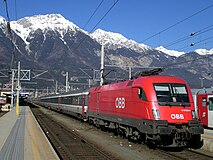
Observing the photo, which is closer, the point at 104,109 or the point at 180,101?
the point at 180,101

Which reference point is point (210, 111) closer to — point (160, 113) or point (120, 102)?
point (120, 102)

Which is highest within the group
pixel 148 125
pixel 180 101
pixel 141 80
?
pixel 141 80

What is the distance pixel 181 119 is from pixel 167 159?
2106 mm

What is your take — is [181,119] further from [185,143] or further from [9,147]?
[9,147]

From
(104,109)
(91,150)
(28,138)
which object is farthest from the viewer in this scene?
(104,109)

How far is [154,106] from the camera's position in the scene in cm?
1361

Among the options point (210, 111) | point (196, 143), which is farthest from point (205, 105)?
point (196, 143)

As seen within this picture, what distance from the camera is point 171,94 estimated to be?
46.3 feet

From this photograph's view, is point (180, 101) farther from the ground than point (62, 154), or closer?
farther from the ground

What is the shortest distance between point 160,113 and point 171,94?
1.16m

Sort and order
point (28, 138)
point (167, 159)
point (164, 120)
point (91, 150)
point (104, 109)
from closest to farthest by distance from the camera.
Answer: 1. point (167, 159)
2. point (164, 120)
3. point (91, 150)
4. point (28, 138)
5. point (104, 109)

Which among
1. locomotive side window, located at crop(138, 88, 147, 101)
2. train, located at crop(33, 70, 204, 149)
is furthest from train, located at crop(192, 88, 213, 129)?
locomotive side window, located at crop(138, 88, 147, 101)

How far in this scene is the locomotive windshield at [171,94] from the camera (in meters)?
13.9

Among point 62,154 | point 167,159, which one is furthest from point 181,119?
point 62,154
